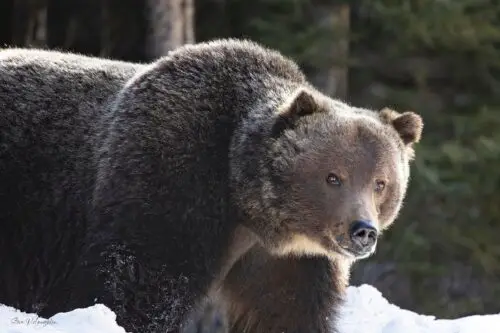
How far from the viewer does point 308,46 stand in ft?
40.2

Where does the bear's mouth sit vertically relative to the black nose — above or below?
below

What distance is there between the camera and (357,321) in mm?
8242

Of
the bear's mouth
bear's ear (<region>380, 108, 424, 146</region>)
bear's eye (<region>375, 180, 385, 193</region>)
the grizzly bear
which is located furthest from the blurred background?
the bear's mouth

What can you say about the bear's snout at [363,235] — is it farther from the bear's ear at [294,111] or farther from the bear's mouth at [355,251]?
the bear's ear at [294,111]

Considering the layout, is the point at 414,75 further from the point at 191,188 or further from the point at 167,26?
the point at 191,188

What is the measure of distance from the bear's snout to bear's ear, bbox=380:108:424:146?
972 mm

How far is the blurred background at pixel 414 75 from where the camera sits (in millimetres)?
12523

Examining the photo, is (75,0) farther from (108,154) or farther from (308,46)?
(108,154)

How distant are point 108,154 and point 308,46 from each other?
572 centimetres

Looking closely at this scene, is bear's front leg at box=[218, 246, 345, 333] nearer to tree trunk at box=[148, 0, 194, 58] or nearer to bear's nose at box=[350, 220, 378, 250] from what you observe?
bear's nose at box=[350, 220, 378, 250]

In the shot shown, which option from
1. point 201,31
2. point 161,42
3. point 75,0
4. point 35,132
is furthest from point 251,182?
point 75,0

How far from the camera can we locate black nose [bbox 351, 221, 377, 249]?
6289 millimetres

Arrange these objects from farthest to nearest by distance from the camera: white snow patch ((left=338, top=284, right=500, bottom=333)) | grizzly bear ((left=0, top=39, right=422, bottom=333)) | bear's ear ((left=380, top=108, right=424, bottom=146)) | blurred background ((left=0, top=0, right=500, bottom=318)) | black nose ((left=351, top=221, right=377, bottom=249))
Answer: blurred background ((left=0, top=0, right=500, bottom=318)) < white snow patch ((left=338, top=284, right=500, bottom=333)) < bear's ear ((left=380, top=108, right=424, bottom=146)) < grizzly bear ((left=0, top=39, right=422, bottom=333)) < black nose ((left=351, top=221, right=377, bottom=249))

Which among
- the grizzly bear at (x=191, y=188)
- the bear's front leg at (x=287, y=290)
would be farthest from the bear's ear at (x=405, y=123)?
the bear's front leg at (x=287, y=290)
